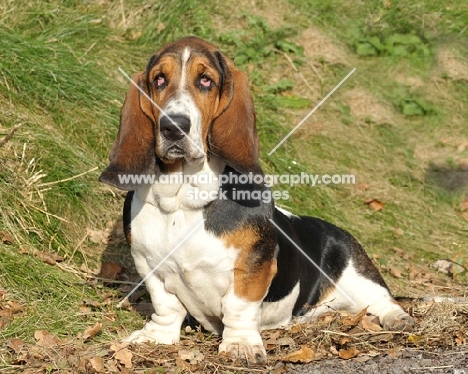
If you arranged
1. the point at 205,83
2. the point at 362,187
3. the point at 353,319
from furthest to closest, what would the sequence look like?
the point at 362,187 < the point at 353,319 < the point at 205,83

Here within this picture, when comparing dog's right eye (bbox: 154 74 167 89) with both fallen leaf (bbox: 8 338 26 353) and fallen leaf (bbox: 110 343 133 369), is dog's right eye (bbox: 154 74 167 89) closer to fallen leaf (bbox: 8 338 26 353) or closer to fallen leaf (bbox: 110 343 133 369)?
fallen leaf (bbox: 110 343 133 369)

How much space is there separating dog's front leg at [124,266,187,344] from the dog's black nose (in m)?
1.07

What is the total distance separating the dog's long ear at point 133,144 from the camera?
16.6ft

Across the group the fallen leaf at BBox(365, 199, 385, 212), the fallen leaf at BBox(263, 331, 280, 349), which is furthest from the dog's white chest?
the fallen leaf at BBox(365, 199, 385, 212)

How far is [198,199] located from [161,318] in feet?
2.92

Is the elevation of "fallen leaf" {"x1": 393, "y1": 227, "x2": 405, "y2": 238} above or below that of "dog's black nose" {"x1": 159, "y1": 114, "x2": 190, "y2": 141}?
below

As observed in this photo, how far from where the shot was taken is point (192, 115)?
4746mm

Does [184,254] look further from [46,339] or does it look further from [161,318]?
[46,339]

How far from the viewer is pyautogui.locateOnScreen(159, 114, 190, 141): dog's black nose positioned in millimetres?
4688

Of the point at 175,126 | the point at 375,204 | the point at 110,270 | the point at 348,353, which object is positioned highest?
the point at 175,126

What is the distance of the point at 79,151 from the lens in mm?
7789

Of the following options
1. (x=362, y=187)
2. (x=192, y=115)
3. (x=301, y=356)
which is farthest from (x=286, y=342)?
(x=362, y=187)

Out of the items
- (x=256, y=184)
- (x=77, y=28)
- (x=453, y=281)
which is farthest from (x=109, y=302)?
(x=77, y=28)

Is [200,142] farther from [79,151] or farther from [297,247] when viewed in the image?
[79,151]
